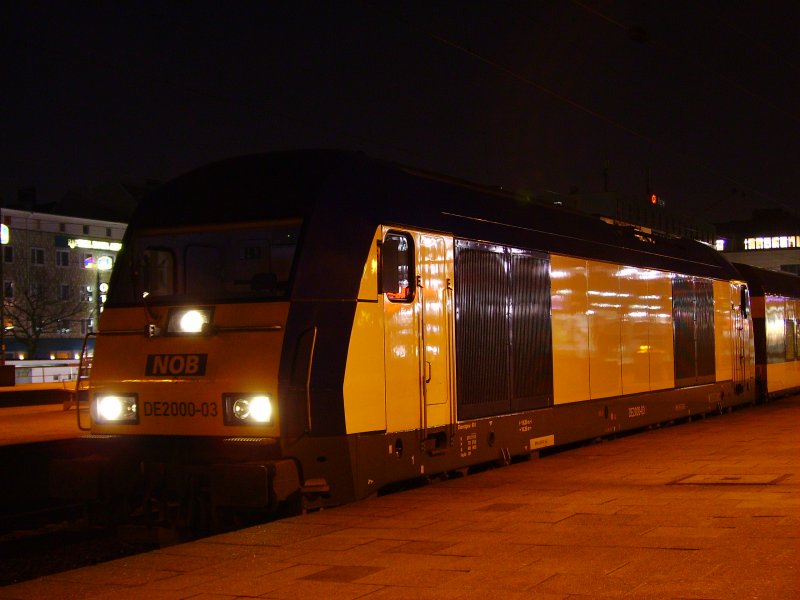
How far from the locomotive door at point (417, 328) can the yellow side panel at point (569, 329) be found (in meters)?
3.10

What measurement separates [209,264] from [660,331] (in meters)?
10.3

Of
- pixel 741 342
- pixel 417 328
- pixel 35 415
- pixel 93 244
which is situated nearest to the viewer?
pixel 417 328

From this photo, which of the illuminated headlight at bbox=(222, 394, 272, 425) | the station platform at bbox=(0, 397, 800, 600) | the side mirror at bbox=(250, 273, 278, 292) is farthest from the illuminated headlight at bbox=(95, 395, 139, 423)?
the station platform at bbox=(0, 397, 800, 600)

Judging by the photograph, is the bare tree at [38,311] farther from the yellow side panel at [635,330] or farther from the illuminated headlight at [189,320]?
the illuminated headlight at [189,320]

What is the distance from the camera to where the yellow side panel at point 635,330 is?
647 inches

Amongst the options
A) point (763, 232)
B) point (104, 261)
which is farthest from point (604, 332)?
point (763, 232)

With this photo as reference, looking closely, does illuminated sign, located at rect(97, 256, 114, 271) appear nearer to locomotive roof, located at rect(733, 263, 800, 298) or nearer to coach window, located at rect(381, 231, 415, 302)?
locomotive roof, located at rect(733, 263, 800, 298)

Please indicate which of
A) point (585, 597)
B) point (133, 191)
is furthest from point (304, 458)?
point (133, 191)

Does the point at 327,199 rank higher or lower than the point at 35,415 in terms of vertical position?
higher

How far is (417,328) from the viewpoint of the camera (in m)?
10.6

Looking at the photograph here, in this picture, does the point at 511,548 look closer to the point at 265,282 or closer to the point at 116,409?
the point at 265,282

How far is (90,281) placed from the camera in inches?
2859

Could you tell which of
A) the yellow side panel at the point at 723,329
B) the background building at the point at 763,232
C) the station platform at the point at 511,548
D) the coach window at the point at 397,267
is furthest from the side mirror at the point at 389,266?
the background building at the point at 763,232

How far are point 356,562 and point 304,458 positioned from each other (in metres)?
1.74
